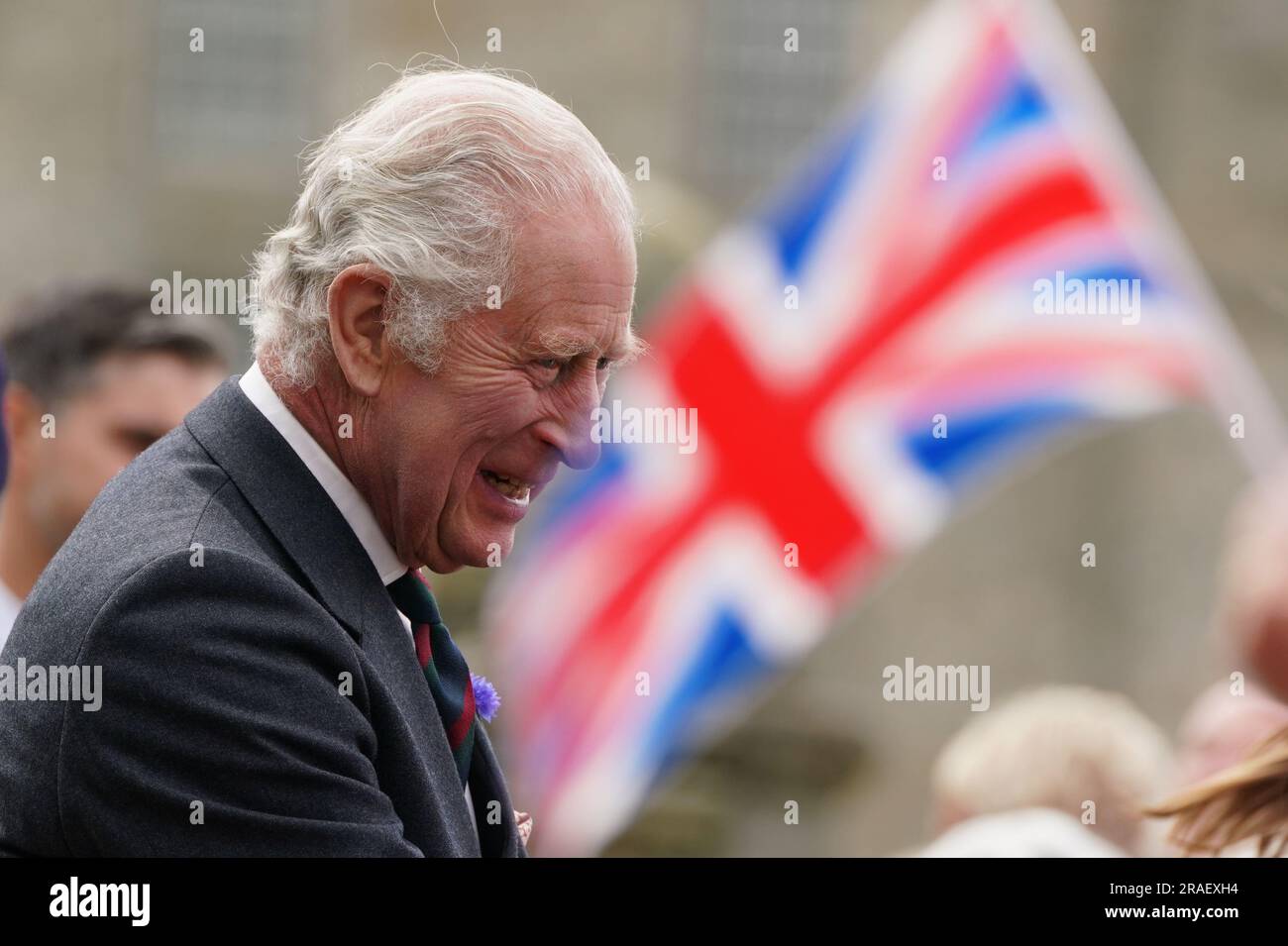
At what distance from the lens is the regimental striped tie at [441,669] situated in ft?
6.87

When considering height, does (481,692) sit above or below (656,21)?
below

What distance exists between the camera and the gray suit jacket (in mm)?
1705

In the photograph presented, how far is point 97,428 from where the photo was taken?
12.2 ft

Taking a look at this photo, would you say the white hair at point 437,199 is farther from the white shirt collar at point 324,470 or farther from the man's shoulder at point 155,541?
the man's shoulder at point 155,541

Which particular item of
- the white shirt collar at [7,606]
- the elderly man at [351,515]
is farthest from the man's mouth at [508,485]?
the white shirt collar at [7,606]

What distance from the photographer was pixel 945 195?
1001 cm

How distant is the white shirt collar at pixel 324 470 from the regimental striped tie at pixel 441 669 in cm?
5

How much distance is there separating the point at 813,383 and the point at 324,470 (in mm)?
8000

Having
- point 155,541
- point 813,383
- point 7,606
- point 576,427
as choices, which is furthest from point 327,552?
point 813,383

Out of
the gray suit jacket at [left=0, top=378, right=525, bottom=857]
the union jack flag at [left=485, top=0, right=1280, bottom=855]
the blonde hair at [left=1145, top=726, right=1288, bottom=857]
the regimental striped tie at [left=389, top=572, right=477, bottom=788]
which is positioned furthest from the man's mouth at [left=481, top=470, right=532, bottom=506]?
the union jack flag at [left=485, top=0, right=1280, bottom=855]

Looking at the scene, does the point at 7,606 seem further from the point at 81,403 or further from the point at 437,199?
the point at 437,199
